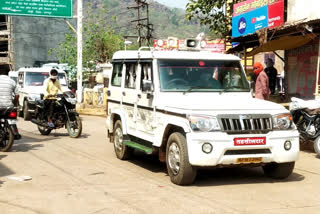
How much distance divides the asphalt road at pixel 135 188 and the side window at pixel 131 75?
146 centimetres

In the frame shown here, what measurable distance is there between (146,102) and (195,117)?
170cm

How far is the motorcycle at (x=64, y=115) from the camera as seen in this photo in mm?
13227

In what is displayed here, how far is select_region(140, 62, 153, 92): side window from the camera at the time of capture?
805cm

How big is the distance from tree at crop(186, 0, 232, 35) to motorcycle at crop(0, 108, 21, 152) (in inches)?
386

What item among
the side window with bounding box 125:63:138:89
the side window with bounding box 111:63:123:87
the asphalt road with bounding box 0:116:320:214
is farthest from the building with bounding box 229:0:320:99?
the side window with bounding box 125:63:138:89

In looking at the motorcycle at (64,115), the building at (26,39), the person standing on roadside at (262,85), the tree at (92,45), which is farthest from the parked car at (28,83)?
the building at (26,39)

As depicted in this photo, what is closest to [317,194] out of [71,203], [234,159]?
[234,159]

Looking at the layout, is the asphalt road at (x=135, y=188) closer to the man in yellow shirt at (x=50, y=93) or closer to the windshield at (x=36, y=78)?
the man in yellow shirt at (x=50, y=93)

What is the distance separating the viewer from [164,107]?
25.5 feet

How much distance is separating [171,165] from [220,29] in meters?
13.5

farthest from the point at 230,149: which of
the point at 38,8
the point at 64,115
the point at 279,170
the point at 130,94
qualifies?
the point at 38,8

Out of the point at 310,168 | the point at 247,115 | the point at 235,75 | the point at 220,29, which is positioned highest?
the point at 220,29

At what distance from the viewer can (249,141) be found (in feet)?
23.0

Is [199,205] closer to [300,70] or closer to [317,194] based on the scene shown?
[317,194]
